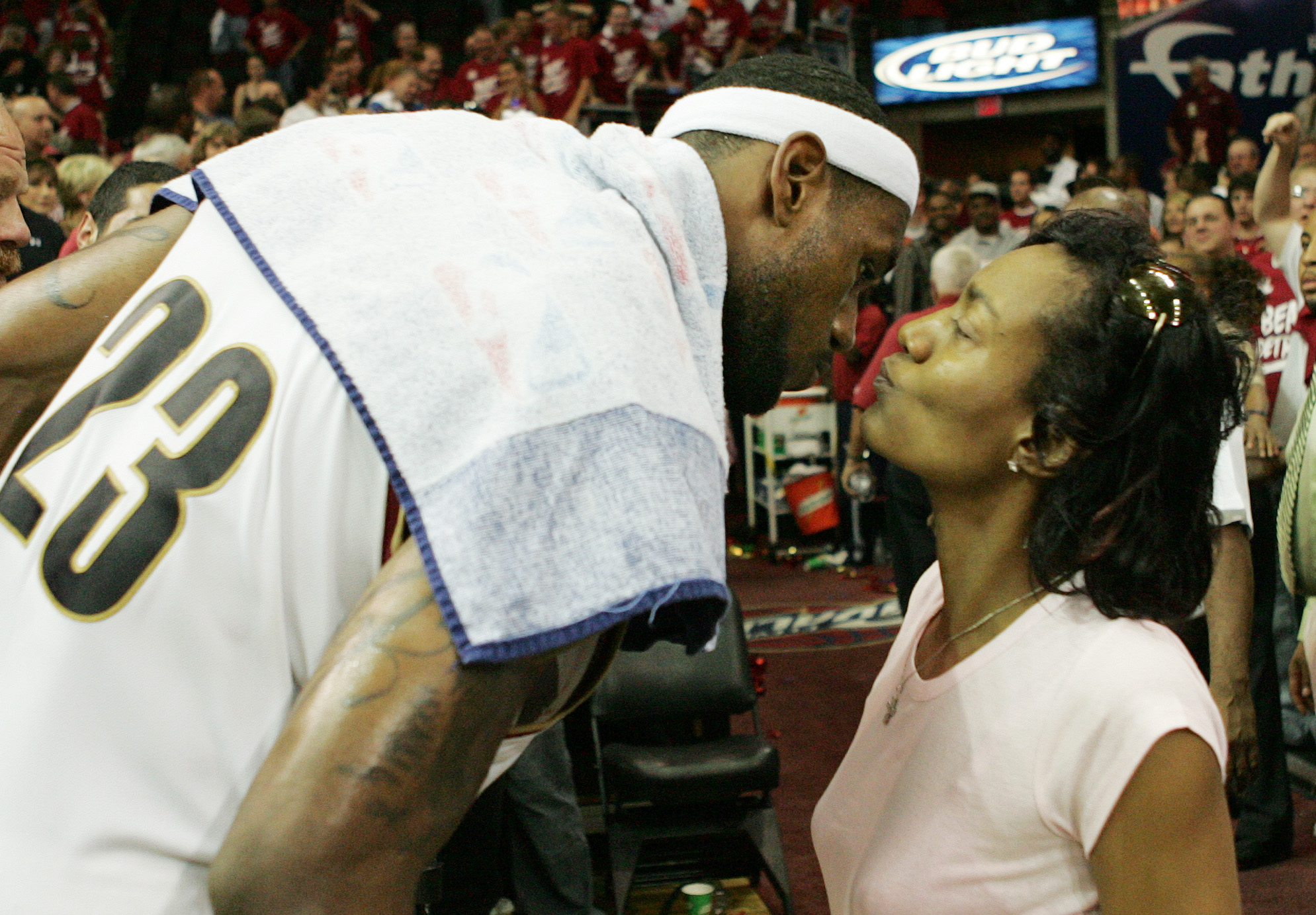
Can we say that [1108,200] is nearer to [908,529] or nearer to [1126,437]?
[908,529]

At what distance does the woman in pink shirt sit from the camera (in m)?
1.30

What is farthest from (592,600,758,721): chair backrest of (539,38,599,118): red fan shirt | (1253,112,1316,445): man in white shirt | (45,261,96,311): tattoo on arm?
(539,38,599,118): red fan shirt

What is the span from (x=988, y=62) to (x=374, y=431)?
51.8 feet

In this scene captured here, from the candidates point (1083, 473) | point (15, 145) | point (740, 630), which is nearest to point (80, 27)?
point (740, 630)

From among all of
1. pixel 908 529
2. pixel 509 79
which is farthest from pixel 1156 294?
pixel 509 79

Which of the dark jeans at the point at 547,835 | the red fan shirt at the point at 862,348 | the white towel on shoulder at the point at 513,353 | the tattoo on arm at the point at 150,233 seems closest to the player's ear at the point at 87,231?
the dark jeans at the point at 547,835

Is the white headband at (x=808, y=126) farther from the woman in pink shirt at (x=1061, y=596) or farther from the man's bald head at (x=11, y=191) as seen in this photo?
the man's bald head at (x=11, y=191)

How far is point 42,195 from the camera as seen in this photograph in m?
6.15

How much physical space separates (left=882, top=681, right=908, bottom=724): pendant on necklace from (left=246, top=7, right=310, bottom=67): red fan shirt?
1147 cm

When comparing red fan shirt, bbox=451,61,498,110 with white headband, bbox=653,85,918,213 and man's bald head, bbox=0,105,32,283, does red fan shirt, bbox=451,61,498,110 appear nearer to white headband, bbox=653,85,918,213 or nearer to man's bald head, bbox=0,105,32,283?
man's bald head, bbox=0,105,32,283

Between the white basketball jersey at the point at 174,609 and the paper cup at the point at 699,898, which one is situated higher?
the white basketball jersey at the point at 174,609

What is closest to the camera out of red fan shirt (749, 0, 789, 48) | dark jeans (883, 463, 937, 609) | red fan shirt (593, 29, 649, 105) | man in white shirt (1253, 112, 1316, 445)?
man in white shirt (1253, 112, 1316, 445)

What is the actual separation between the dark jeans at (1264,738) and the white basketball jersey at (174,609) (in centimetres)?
360

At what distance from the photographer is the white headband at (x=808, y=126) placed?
130 cm
